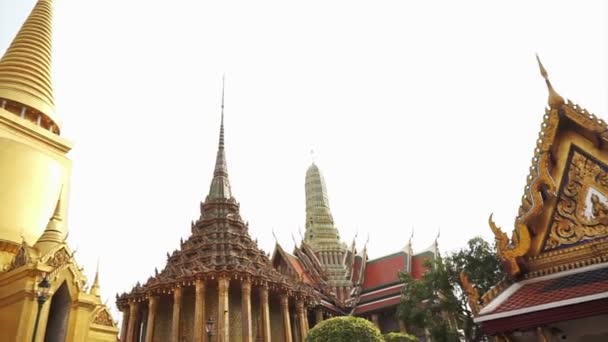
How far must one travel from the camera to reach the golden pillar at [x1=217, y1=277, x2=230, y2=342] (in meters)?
17.9

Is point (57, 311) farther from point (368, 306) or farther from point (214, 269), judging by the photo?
point (368, 306)

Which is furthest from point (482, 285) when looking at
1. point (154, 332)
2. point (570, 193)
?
point (154, 332)

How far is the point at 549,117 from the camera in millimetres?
6414

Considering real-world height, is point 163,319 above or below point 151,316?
above

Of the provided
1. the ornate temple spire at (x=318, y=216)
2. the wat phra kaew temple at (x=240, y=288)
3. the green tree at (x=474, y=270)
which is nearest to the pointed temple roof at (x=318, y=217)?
the ornate temple spire at (x=318, y=216)

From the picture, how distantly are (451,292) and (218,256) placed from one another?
9.98 m

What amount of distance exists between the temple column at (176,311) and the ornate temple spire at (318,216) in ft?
43.1

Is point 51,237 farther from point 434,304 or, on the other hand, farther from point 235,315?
point 434,304

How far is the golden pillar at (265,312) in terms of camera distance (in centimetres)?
1928

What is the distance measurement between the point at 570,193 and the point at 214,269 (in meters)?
15.6

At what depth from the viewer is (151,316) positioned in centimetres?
1989

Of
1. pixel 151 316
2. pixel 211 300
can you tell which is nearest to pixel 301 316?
pixel 211 300

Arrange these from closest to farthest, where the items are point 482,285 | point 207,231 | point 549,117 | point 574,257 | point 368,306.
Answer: point 574,257 < point 549,117 < point 482,285 < point 207,231 < point 368,306

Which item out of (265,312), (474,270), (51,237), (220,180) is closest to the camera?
(51,237)
